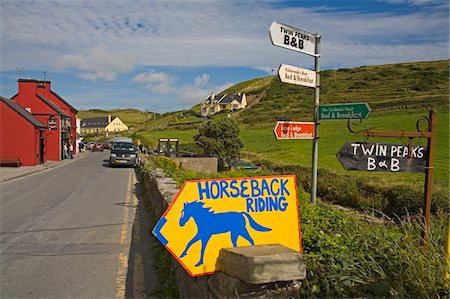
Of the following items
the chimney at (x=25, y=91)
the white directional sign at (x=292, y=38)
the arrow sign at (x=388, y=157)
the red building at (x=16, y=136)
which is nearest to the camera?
the arrow sign at (x=388, y=157)

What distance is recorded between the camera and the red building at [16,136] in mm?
29844

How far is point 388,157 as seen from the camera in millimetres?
4676

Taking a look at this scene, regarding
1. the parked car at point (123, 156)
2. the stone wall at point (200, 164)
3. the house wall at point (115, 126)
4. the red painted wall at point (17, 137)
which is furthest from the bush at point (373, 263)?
the house wall at point (115, 126)

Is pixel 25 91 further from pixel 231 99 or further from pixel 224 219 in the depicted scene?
pixel 231 99

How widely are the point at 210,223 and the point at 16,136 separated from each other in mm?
30691

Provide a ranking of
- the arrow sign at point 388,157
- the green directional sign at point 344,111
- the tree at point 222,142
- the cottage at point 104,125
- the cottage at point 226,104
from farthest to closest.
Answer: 1. the cottage at point 104,125
2. the cottage at point 226,104
3. the tree at point 222,142
4. the green directional sign at point 344,111
5. the arrow sign at point 388,157

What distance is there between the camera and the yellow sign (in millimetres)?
3873

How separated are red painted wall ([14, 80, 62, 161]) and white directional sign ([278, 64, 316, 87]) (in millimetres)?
35843

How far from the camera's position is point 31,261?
257 inches

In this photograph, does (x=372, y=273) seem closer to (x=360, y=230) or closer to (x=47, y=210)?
(x=360, y=230)

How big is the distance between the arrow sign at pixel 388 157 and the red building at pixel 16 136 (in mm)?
29916

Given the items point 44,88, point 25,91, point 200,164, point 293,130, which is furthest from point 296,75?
point 44,88

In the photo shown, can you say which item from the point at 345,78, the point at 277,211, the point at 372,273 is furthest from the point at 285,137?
the point at 345,78

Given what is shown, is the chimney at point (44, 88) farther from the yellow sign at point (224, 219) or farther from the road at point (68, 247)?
the yellow sign at point (224, 219)
